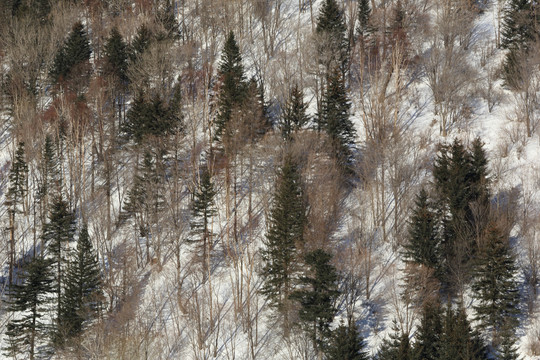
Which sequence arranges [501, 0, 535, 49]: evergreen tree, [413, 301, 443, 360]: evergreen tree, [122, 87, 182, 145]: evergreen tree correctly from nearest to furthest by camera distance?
1. [413, 301, 443, 360]: evergreen tree
2. [122, 87, 182, 145]: evergreen tree
3. [501, 0, 535, 49]: evergreen tree

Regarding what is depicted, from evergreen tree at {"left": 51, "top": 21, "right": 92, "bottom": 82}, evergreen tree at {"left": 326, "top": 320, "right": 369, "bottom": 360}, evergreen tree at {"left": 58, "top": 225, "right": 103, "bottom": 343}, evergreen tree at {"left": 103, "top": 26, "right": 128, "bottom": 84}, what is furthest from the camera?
evergreen tree at {"left": 51, "top": 21, "right": 92, "bottom": 82}

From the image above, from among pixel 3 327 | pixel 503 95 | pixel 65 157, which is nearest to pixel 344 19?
pixel 503 95

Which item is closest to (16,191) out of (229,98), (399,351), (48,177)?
(48,177)

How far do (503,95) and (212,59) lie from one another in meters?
28.6

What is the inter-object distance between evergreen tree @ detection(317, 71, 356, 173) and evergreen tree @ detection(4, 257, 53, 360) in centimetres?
2154

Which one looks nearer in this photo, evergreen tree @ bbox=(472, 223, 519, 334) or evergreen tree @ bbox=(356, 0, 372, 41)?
evergreen tree @ bbox=(472, 223, 519, 334)

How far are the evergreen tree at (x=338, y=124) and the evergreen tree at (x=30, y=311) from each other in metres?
21.5

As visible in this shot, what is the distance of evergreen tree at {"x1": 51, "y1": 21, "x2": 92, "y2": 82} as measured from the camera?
52062 millimetres

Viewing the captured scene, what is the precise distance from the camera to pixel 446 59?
40.7m

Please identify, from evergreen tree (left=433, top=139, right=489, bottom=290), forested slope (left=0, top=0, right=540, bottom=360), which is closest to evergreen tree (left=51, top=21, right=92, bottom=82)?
forested slope (left=0, top=0, right=540, bottom=360)

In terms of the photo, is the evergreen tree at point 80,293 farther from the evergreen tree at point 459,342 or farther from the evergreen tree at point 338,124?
the evergreen tree at point 459,342

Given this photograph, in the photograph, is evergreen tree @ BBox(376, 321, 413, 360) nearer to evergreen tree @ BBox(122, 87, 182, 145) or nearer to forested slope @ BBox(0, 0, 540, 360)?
forested slope @ BBox(0, 0, 540, 360)

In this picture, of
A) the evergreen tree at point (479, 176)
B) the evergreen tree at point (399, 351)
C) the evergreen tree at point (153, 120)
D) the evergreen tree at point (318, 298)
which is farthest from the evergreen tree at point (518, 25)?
the evergreen tree at point (153, 120)

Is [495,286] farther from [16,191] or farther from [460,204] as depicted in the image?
[16,191]
